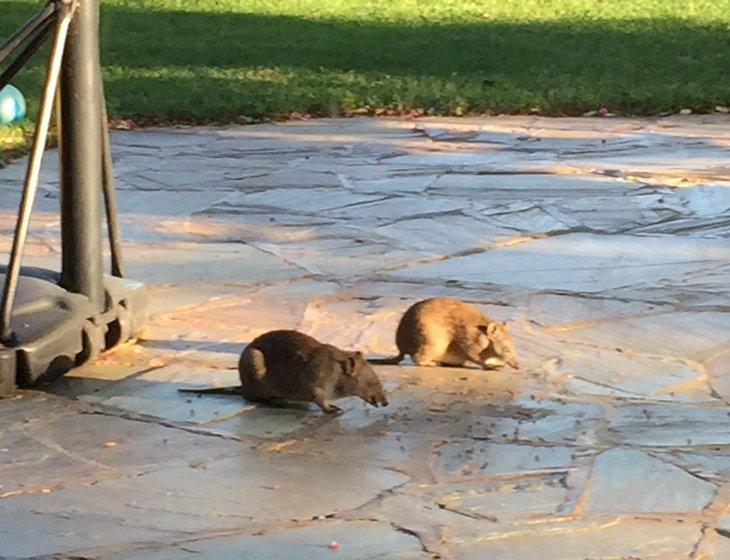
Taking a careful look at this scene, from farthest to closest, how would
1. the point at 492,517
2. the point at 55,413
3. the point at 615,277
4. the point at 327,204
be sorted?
the point at 327,204 → the point at 615,277 → the point at 55,413 → the point at 492,517

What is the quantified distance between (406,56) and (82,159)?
8432 millimetres

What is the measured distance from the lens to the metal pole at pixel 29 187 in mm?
4707

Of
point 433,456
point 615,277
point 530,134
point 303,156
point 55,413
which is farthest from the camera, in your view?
point 530,134

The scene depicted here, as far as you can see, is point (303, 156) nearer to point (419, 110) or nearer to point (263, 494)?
point (419, 110)

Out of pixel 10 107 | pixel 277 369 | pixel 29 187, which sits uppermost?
pixel 29 187

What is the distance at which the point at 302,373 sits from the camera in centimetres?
464

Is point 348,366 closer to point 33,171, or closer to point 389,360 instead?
point 389,360

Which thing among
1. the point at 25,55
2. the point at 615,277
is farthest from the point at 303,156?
the point at 25,55

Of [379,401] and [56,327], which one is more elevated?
[56,327]

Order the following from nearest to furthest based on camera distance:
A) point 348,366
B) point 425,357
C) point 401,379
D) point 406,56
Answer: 1. point 348,366
2. point 401,379
3. point 425,357
4. point 406,56

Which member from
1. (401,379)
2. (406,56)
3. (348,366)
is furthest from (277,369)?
(406,56)

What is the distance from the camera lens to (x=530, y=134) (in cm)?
1009

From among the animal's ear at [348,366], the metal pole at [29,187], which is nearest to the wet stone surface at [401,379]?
the animal's ear at [348,366]

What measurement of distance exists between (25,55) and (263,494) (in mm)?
1773
